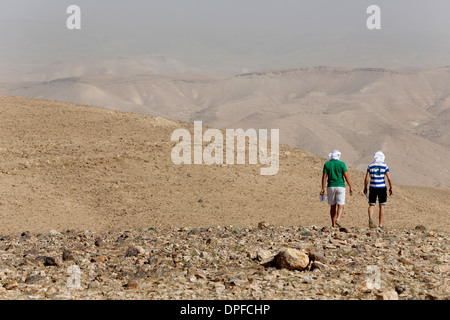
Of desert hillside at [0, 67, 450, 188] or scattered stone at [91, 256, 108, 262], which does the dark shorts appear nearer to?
scattered stone at [91, 256, 108, 262]

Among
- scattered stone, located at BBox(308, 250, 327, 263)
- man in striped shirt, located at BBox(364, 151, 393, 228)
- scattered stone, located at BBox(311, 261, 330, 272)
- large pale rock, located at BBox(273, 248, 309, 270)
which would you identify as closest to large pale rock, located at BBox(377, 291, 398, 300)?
scattered stone, located at BBox(311, 261, 330, 272)

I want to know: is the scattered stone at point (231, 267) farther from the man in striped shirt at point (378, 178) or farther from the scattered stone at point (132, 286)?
the man in striped shirt at point (378, 178)

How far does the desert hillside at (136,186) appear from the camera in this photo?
14258mm

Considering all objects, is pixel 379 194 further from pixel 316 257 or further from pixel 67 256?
pixel 67 256

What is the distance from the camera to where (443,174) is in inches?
2269

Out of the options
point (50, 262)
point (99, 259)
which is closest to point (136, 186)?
point (99, 259)

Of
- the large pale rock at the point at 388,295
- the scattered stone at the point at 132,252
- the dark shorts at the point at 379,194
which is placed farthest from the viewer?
the dark shorts at the point at 379,194

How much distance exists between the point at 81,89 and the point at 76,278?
11296cm

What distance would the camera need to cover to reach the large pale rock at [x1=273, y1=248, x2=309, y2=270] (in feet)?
23.9

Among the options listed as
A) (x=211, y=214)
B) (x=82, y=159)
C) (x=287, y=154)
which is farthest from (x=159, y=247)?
(x=287, y=154)

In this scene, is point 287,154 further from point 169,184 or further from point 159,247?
point 159,247

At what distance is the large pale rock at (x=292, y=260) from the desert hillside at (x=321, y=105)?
1835 inches

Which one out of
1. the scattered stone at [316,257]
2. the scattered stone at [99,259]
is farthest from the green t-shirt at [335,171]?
the scattered stone at [99,259]

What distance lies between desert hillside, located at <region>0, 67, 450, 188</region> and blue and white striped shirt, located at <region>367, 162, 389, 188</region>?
140ft
